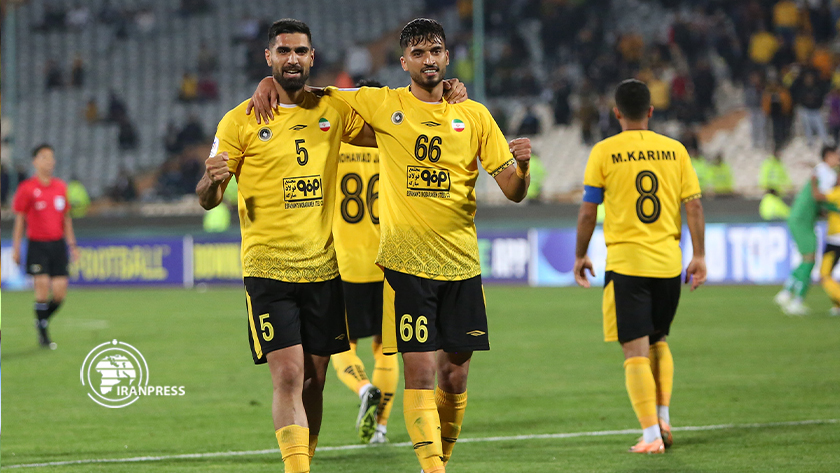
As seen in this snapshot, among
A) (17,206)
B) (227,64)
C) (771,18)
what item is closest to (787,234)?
(771,18)

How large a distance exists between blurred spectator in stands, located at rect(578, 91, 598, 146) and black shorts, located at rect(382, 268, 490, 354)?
1966 cm

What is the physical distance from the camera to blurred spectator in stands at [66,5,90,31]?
105 feet

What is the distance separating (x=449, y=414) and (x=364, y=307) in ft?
5.11

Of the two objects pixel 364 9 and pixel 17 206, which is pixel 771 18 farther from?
pixel 17 206

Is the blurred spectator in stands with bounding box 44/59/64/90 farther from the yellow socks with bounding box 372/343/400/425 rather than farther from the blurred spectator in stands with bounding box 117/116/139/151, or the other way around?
the yellow socks with bounding box 372/343/400/425

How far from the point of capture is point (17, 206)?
41.5 feet

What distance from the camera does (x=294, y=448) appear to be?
469cm

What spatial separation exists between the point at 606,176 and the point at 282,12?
86.8ft

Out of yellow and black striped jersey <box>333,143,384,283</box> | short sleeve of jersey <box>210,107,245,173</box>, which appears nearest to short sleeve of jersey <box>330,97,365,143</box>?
short sleeve of jersey <box>210,107,245,173</box>

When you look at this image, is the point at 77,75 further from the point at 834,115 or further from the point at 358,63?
the point at 834,115

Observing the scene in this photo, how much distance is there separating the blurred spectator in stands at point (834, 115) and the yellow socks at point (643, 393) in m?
17.3

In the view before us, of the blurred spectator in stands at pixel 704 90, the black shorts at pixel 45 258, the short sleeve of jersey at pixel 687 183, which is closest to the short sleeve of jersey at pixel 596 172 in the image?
the short sleeve of jersey at pixel 687 183

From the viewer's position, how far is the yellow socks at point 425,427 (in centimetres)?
482

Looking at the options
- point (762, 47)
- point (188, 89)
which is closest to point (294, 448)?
point (762, 47)
